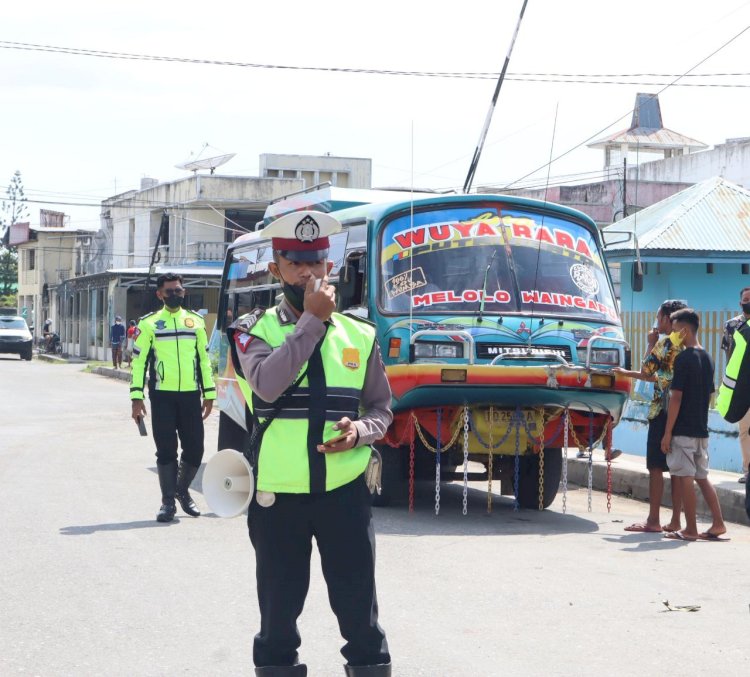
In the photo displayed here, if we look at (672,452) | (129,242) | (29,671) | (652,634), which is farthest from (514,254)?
(129,242)

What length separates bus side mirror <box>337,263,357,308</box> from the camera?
34.7ft

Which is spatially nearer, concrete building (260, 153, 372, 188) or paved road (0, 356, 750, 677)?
paved road (0, 356, 750, 677)

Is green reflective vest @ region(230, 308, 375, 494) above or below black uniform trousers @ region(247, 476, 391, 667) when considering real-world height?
above

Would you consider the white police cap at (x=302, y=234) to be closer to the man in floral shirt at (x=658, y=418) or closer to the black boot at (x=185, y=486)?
the man in floral shirt at (x=658, y=418)

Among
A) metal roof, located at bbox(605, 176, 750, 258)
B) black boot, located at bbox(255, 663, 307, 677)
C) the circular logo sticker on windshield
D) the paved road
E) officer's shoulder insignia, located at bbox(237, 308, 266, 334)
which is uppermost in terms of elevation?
metal roof, located at bbox(605, 176, 750, 258)

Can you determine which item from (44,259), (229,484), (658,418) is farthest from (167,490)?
(44,259)

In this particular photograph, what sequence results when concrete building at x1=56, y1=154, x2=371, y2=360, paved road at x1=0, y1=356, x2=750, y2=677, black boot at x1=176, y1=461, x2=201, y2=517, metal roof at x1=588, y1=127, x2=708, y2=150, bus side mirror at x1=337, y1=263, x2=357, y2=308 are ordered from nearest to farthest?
paved road at x1=0, y1=356, x2=750, y2=677 → black boot at x1=176, y1=461, x2=201, y2=517 → bus side mirror at x1=337, y1=263, x2=357, y2=308 → concrete building at x1=56, y1=154, x2=371, y2=360 → metal roof at x1=588, y1=127, x2=708, y2=150

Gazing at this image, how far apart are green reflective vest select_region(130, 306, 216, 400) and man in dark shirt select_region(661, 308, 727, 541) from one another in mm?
3676

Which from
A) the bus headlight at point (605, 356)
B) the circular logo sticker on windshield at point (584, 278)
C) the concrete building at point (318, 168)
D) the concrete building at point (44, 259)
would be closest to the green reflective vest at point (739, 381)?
the bus headlight at point (605, 356)

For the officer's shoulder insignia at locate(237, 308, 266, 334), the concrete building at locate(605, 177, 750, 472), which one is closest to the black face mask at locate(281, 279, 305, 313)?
the officer's shoulder insignia at locate(237, 308, 266, 334)

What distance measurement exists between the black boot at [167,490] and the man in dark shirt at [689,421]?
3.84 meters

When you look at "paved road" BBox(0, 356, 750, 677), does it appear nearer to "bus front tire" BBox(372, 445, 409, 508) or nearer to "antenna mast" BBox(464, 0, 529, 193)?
"bus front tire" BBox(372, 445, 409, 508)

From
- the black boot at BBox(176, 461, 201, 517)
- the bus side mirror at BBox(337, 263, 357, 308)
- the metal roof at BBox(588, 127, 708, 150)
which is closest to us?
the black boot at BBox(176, 461, 201, 517)

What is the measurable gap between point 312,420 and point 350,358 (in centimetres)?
26
